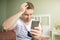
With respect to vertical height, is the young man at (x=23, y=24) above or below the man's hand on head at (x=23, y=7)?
below

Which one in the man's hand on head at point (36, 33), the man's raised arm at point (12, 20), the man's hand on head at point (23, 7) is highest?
the man's hand on head at point (23, 7)

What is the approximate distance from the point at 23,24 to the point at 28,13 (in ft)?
0.51

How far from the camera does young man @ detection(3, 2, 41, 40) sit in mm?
1559

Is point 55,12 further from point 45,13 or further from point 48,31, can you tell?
point 48,31

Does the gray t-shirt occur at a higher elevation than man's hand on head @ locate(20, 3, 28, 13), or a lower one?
lower

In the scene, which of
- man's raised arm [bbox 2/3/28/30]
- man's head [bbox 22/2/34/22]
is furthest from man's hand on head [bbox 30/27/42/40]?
man's raised arm [bbox 2/3/28/30]

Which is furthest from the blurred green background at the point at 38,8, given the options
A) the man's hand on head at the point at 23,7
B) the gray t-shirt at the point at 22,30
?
the gray t-shirt at the point at 22,30

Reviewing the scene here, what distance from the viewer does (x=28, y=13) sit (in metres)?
1.57

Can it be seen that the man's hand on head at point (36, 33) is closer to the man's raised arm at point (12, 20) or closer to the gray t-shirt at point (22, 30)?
the gray t-shirt at point (22, 30)

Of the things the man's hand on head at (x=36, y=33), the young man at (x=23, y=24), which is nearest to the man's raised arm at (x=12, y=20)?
the young man at (x=23, y=24)

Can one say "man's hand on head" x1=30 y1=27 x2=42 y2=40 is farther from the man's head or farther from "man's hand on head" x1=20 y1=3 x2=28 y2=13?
"man's hand on head" x1=20 y1=3 x2=28 y2=13

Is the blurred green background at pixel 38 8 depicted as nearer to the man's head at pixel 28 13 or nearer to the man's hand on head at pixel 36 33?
the man's head at pixel 28 13

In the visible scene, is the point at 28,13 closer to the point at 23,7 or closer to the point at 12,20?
the point at 23,7

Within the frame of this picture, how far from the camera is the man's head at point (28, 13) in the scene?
5.16 ft
